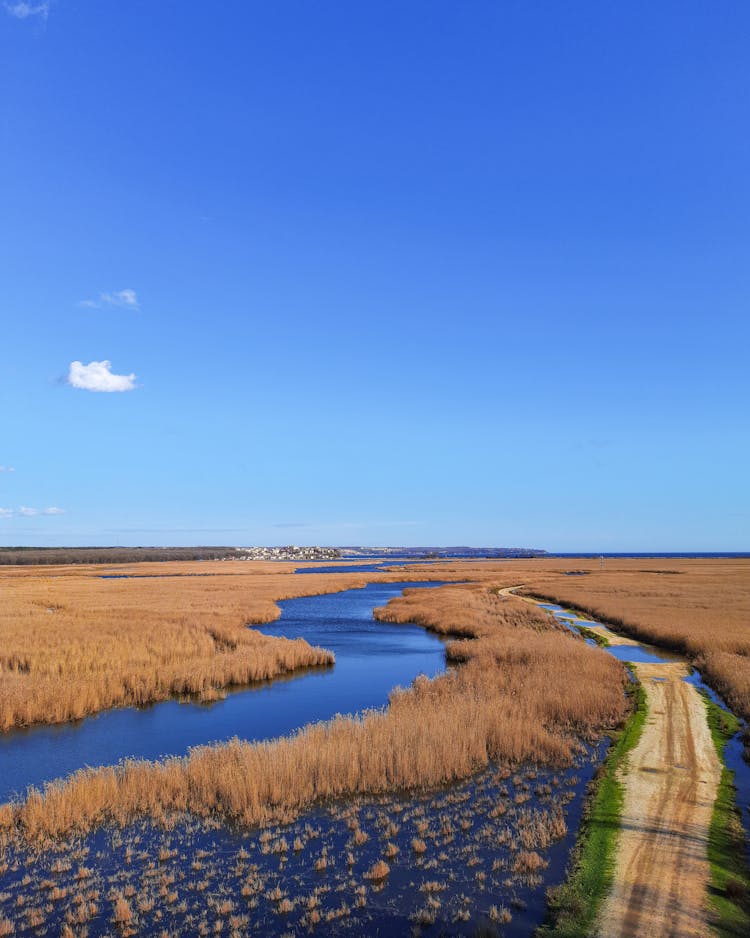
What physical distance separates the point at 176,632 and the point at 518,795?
26914 millimetres

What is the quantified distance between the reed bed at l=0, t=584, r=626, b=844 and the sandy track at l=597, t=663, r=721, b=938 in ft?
7.29

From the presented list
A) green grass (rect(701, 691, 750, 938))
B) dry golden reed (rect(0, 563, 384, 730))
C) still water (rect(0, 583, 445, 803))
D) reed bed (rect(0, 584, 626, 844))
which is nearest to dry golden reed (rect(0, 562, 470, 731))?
dry golden reed (rect(0, 563, 384, 730))

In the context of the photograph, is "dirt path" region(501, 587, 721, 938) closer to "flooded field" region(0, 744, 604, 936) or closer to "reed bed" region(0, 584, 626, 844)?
"flooded field" region(0, 744, 604, 936)

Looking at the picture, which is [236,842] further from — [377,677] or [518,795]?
[377,677]

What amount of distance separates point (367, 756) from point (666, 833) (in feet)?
23.3

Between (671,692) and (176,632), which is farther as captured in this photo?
(176,632)

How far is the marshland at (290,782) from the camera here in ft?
32.4

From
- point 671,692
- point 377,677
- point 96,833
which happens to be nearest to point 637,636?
point 671,692

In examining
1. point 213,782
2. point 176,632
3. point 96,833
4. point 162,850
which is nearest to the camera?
point 162,850

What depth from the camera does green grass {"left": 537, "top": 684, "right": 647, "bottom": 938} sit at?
8938mm

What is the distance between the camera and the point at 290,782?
1416 cm

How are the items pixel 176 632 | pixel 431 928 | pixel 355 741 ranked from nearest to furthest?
pixel 431 928 → pixel 355 741 → pixel 176 632

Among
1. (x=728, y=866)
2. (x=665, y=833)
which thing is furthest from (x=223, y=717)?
(x=728, y=866)

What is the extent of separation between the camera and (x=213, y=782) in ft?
46.2
